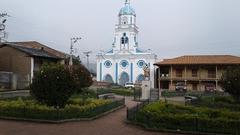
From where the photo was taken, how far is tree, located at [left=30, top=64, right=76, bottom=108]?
63.5 feet

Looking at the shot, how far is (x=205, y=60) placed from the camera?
176ft

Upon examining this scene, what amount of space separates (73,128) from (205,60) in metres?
41.7

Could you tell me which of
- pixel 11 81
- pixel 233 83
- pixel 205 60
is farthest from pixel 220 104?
pixel 205 60

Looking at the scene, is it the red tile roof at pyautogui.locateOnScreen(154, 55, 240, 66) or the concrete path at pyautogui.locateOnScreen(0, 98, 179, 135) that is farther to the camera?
the red tile roof at pyautogui.locateOnScreen(154, 55, 240, 66)

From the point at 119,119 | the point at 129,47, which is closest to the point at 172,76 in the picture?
the point at 129,47

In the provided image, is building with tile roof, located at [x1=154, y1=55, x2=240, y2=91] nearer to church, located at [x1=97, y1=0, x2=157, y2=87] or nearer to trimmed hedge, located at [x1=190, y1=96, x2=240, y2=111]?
church, located at [x1=97, y1=0, x2=157, y2=87]

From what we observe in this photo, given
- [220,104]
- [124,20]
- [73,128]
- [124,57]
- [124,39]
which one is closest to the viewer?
[73,128]

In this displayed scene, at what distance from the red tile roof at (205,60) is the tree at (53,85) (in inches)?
1429

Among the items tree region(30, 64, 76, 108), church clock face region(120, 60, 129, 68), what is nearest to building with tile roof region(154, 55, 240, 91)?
church clock face region(120, 60, 129, 68)

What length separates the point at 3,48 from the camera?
147 ft

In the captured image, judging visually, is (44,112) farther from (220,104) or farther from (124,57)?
(124,57)

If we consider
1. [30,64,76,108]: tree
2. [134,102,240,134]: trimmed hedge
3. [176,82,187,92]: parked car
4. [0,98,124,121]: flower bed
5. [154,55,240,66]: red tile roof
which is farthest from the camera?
[154,55,240,66]: red tile roof

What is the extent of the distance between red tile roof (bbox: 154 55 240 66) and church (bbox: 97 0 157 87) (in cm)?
1391

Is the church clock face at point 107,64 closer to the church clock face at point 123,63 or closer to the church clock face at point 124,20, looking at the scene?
the church clock face at point 123,63
